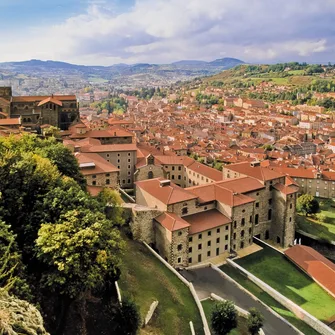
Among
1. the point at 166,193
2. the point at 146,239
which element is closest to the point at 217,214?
the point at 166,193

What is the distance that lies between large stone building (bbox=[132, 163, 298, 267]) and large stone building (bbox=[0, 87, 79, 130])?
105 feet

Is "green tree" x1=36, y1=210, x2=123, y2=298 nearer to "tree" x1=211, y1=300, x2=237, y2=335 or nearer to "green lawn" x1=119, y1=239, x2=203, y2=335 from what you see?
"green lawn" x1=119, y1=239, x2=203, y2=335

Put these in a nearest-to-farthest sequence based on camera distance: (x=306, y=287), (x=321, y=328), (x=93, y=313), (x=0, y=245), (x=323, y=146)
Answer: (x=0, y=245) < (x=93, y=313) < (x=321, y=328) < (x=306, y=287) < (x=323, y=146)

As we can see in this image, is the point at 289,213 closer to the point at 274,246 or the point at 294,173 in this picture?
the point at 274,246

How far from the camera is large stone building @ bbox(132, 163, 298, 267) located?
37.7 m

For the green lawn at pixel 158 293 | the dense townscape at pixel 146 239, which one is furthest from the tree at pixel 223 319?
the green lawn at pixel 158 293

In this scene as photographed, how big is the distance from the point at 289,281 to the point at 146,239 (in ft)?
51.8

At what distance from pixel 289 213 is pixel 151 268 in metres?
22.6

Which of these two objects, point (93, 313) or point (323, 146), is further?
point (323, 146)

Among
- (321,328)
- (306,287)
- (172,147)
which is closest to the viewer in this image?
(321,328)

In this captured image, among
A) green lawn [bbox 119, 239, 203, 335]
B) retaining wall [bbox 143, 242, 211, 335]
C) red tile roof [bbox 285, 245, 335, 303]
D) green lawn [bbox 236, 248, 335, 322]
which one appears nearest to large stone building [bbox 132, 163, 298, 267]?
retaining wall [bbox 143, 242, 211, 335]

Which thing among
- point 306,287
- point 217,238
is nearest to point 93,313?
point 217,238

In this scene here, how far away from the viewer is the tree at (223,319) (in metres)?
27.7

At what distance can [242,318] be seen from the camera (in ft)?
103
